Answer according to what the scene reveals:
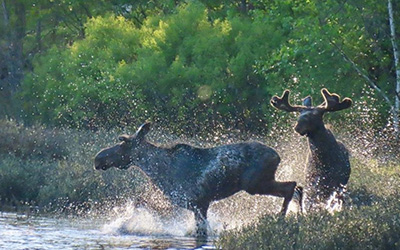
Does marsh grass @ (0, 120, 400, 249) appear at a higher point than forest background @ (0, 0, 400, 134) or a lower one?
lower

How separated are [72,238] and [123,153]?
2.44 metres

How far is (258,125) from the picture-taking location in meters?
36.1

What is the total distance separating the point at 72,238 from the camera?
49.1 ft

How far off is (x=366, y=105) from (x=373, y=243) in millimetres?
20689

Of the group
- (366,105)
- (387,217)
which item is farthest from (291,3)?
(387,217)

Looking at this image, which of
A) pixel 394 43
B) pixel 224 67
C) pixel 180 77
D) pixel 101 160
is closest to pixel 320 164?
pixel 101 160

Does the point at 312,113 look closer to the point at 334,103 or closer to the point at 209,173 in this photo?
the point at 334,103

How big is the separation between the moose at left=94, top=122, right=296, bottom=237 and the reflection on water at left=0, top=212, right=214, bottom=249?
34.0 inches

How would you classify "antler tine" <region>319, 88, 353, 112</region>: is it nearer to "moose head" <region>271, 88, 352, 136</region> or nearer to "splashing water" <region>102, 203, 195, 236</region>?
"moose head" <region>271, 88, 352, 136</region>

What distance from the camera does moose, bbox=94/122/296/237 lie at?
16.2 m

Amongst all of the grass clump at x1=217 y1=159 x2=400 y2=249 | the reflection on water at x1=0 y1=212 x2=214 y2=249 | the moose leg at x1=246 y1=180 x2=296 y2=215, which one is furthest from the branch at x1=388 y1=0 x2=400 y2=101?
the grass clump at x1=217 y1=159 x2=400 y2=249

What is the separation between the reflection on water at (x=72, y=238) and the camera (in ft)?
46.3

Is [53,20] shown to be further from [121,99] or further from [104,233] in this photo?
[104,233]

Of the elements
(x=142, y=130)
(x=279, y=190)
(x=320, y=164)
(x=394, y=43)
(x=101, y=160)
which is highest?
(x=394, y=43)
